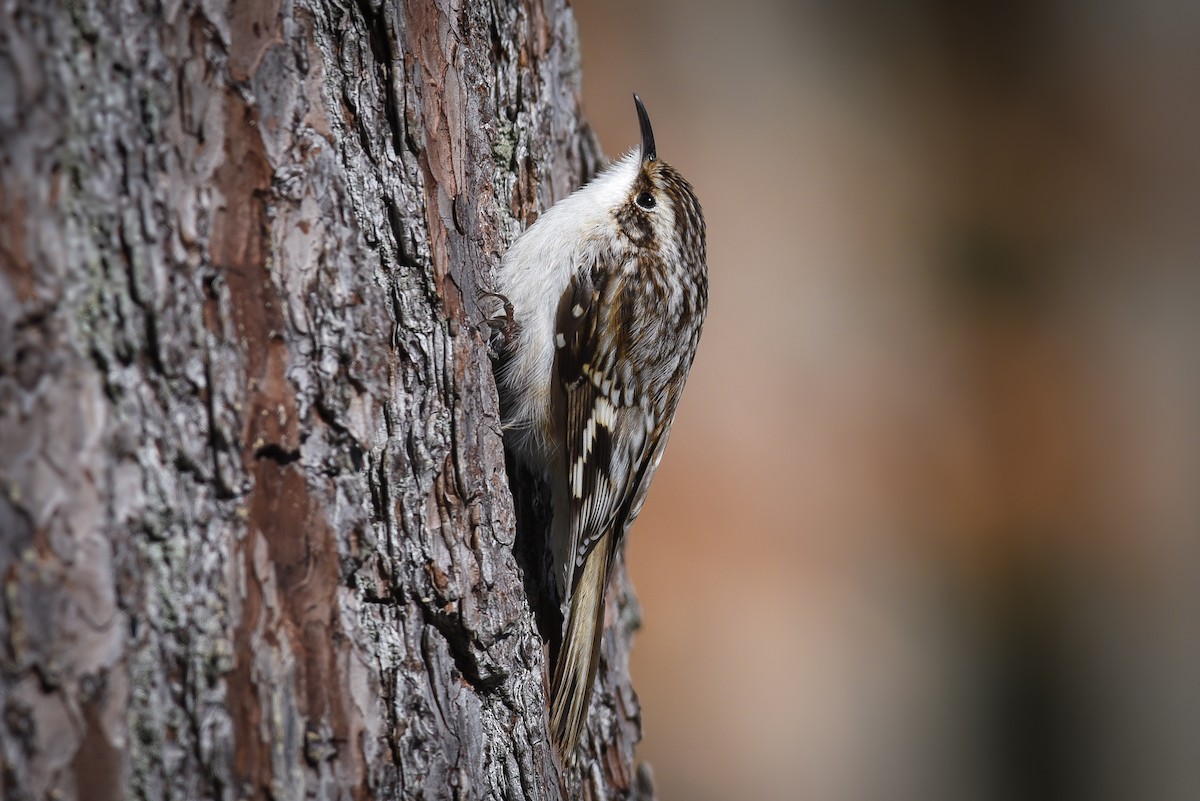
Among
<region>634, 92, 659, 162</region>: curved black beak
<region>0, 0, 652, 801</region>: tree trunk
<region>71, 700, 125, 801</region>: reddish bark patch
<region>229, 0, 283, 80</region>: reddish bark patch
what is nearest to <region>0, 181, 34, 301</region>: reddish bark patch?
<region>0, 0, 652, 801</region>: tree trunk

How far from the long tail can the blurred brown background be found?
2.15 meters

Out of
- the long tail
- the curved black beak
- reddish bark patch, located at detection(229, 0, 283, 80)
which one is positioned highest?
the curved black beak

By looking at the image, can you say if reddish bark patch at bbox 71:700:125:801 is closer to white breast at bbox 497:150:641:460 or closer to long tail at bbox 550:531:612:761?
long tail at bbox 550:531:612:761

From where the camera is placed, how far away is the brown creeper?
6.31 feet

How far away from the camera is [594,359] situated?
209 centimetres

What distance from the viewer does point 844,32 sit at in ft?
15.2

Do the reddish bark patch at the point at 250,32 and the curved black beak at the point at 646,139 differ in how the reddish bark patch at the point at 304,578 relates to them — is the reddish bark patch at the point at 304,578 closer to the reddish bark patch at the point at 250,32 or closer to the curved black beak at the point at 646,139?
the reddish bark patch at the point at 250,32

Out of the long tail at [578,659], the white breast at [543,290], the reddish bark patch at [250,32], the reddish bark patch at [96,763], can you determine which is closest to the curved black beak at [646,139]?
the white breast at [543,290]

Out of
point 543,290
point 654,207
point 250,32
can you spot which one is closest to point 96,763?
point 250,32

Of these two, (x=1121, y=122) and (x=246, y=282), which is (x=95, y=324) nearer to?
(x=246, y=282)

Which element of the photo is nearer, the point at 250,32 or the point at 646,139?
the point at 250,32

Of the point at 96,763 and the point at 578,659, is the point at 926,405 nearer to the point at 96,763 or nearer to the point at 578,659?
the point at 578,659

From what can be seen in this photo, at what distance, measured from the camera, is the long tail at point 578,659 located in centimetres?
179

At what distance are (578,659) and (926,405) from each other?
3.39 m
